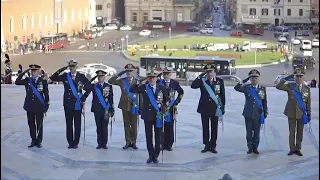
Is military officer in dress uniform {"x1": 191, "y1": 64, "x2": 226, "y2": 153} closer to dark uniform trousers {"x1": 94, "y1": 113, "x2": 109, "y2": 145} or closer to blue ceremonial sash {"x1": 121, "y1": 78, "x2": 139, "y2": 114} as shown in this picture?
blue ceremonial sash {"x1": 121, "y1": 78, "x2": 139, "y2": 114}

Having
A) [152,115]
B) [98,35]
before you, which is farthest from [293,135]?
[98,35]

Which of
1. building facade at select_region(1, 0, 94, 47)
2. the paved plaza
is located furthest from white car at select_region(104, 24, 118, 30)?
the paved plaza

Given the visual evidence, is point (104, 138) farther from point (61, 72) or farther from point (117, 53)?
point (117, 53)

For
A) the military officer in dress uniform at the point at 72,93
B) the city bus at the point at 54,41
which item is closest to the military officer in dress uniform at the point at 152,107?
the military officer in dress uniform at the point at 72,93

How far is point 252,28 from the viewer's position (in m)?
70.4

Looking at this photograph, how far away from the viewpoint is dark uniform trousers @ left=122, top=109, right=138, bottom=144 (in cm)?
1048

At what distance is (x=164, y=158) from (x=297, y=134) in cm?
210

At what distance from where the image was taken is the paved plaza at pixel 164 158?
8.98 metres

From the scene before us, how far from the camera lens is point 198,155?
33.3 ft

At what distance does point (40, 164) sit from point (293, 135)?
388 centimetres

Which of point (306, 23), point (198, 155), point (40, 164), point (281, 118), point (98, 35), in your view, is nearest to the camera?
point (40, 164)

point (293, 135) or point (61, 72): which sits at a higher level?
point (61, 72)

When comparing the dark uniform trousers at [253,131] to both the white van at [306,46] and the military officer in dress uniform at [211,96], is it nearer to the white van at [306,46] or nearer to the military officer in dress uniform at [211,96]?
the military officer in dress uniform at [211,96]

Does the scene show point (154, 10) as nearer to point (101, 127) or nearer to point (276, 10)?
point (276, 10)
